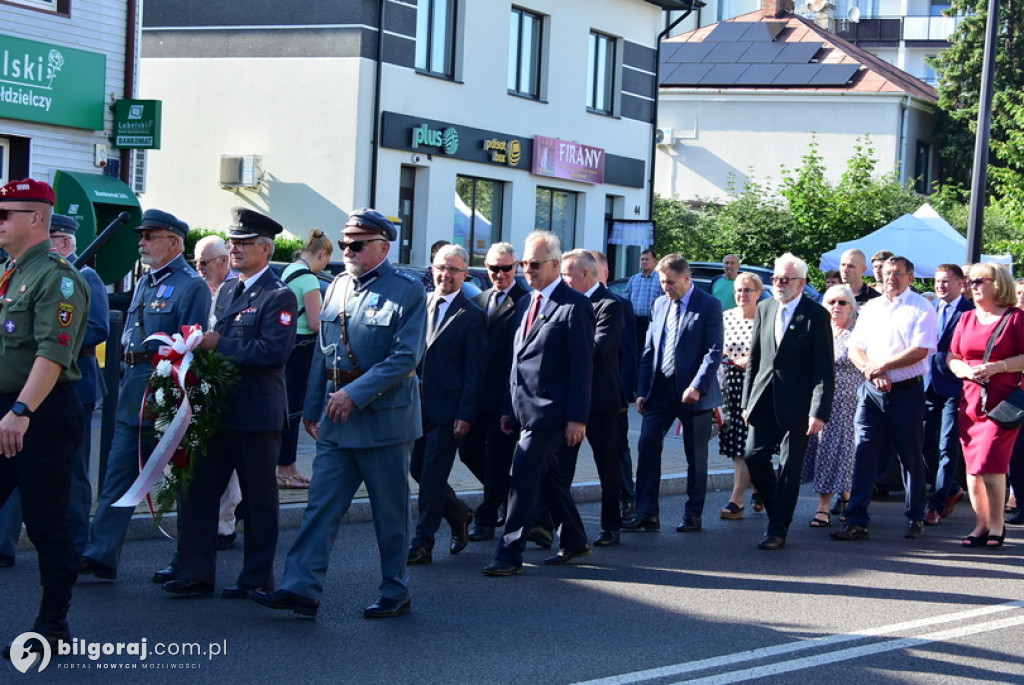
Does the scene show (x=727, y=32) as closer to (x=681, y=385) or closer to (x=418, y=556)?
(x=681, y=385)

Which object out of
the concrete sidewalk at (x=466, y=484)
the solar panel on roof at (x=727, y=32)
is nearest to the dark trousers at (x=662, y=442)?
the concrete sidewalk at (x=466, y=484)

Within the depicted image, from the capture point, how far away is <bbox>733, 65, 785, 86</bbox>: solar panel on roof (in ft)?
138

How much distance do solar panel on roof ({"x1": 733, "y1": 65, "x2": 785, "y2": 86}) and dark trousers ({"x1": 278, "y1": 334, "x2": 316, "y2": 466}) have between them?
111ft

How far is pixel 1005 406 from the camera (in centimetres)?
970

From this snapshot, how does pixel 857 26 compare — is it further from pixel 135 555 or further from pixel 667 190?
pixel 135 555

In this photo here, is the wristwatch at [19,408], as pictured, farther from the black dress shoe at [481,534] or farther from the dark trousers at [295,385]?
the dark trousers at [295,385]

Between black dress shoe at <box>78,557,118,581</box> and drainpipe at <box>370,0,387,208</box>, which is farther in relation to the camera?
drainpipe at <box>370,0,387,208</box>

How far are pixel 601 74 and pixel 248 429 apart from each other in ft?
79.9

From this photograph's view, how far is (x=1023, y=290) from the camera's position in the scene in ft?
37.7

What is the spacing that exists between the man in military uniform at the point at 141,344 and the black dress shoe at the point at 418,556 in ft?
5.73

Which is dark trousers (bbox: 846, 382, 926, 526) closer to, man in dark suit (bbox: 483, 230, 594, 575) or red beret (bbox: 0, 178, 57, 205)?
man in dark suit (bbox: 483, 230, 594, 575)

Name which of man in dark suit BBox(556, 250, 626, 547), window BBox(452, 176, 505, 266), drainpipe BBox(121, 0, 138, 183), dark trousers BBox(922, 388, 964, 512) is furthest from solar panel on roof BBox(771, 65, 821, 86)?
man in dark suit BBox(556, 250, 626, 547)

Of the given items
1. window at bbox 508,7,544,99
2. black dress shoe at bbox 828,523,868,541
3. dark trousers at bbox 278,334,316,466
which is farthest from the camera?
window at bbox 508,7,544,99

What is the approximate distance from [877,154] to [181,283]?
37.2m
